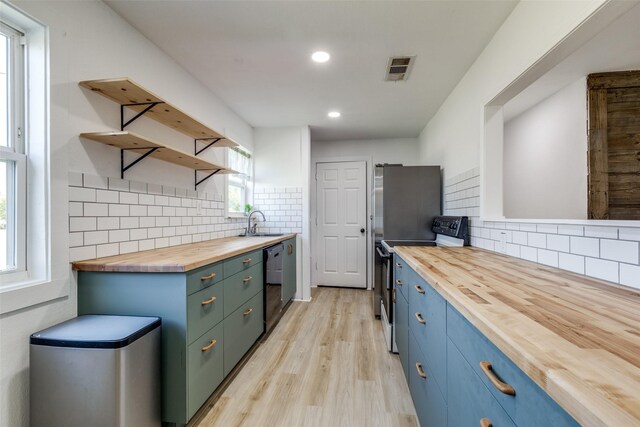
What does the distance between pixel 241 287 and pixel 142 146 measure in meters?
1.16

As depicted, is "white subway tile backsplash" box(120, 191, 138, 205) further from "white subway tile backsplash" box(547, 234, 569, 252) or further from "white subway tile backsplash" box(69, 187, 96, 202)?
"white subway tile backsplash" box(547, 234, 569, 252)

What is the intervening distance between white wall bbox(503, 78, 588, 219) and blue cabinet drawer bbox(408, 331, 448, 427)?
2.44 metres

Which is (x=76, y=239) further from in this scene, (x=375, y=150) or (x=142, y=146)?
(x=375, y=150)

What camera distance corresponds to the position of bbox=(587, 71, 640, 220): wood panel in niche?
7.83ft

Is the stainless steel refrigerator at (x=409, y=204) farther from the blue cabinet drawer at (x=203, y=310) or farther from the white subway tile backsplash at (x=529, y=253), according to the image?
the blue cabinet drawer at (x=203, y=310)

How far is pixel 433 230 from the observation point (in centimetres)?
306

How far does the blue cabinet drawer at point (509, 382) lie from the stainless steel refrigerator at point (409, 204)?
2307mm

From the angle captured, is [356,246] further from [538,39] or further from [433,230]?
[538,39]

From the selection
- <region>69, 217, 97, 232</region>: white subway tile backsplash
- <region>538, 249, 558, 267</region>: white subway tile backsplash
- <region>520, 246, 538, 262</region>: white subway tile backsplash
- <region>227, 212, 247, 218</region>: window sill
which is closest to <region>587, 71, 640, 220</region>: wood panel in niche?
<region>520, 246, 538, 262</region>: white subway tile backsplash

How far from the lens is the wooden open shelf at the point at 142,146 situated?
1.50m

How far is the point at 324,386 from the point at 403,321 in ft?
2.31

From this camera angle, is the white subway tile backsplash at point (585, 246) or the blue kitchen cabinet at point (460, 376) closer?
the blue kitchen cabinet at point (460, 376)

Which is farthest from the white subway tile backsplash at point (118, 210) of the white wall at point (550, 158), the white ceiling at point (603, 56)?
the white wall at point (550, 158)

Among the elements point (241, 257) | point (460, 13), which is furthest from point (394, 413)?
point (460, 13)
